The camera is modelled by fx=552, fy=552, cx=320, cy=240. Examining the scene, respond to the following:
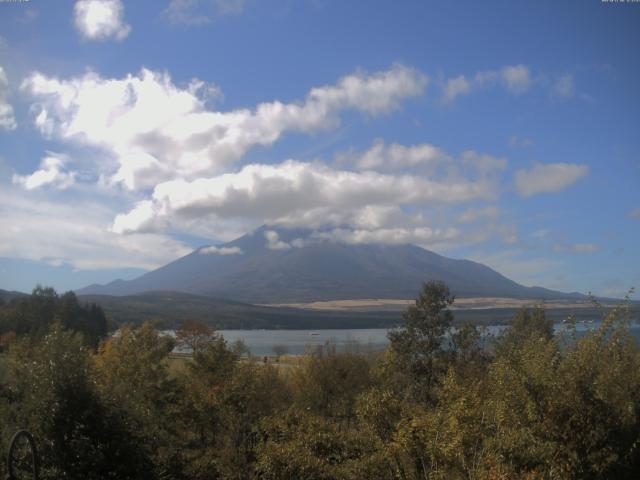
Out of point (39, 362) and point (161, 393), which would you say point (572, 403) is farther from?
point (161, 393)

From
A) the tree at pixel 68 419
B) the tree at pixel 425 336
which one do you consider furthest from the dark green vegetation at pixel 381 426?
the tree at pixel 425 336

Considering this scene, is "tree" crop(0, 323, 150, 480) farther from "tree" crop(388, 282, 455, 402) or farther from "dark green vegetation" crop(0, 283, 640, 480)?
"tree" crop(388, 282, 455, 402)

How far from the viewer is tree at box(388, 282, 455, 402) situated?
3272cm

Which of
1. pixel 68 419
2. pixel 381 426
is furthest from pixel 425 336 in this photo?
pixel 68 419

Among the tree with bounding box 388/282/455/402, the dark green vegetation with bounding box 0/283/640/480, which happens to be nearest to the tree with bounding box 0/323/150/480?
the dark green vegetation with bounding box 0/283/640/480

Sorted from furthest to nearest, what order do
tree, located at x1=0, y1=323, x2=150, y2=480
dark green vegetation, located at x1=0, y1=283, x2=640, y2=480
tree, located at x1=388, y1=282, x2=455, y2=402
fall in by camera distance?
tree, located at x1=388, y1=282, x2=455, y2=402, tree, located at x1=0, y1=323, x2=150, y2=480, dark green vegetation, located at x1=0, y1=283, x2=640, y2=480

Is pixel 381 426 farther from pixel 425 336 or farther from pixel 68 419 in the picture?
pixel 425 336

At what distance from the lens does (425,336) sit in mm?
34125

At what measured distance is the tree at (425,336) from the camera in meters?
32.7

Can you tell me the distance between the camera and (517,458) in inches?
470

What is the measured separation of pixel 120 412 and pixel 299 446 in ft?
16.8

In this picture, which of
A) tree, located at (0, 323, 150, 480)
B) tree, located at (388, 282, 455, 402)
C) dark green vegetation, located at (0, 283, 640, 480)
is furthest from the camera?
tree, located at (388, 282, 455, 402)

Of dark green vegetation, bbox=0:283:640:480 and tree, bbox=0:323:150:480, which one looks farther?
tree, bbox=0:323:150:480

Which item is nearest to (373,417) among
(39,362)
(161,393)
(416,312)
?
(39,362)
